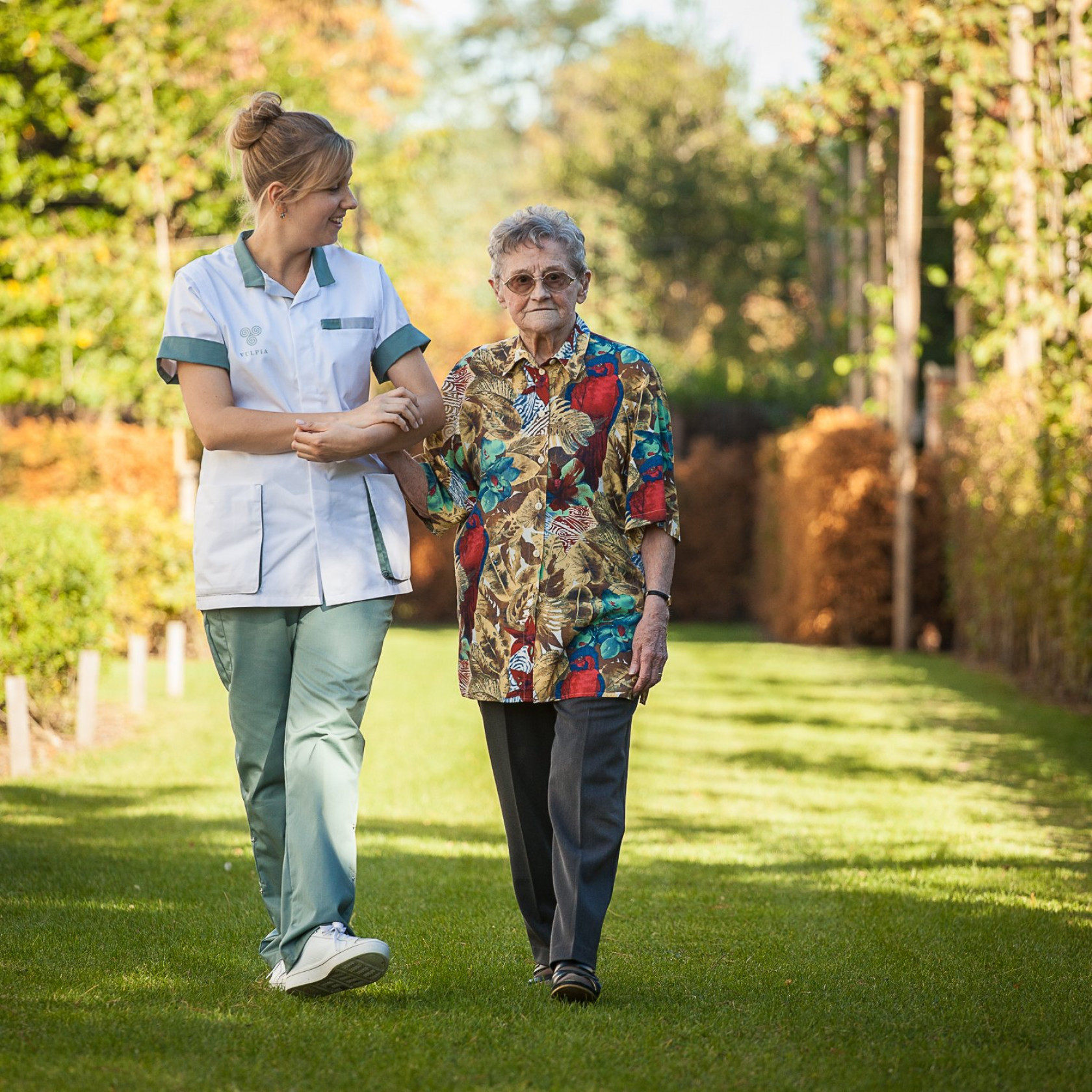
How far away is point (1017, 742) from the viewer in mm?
9367

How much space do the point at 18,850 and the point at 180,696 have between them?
5.37 meters

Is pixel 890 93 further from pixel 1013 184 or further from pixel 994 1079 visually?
pixel 994 1079

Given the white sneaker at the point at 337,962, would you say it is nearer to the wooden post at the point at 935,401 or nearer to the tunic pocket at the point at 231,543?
the tunic pocket at the point at 231,543

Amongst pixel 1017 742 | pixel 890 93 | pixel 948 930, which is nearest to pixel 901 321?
pixel 890 93

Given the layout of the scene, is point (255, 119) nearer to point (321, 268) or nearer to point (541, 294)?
point (321, 268)

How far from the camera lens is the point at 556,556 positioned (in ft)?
12.3

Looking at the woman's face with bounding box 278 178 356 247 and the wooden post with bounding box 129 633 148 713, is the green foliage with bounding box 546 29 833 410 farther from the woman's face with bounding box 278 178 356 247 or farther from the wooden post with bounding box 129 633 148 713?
the woman's face with bounding box 278 178 356 247

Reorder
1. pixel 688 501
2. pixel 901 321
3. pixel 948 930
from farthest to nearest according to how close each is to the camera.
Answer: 1. pixel 688 501
2. pixel 901 321
3. pixel 948 930

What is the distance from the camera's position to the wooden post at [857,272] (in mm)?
19703

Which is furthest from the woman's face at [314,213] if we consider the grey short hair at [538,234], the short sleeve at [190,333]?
the grey short hair at [538,234]

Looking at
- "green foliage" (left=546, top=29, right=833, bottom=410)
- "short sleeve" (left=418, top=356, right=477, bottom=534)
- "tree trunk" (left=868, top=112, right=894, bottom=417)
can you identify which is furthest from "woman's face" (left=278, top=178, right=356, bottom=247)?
"green foliage" (left=546, top=29, right=833, bottom=410)

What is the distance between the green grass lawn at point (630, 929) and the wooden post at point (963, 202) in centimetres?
536

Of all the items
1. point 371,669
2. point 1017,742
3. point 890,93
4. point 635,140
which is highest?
point 635,140

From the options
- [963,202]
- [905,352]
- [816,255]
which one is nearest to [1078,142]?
[963,202]
